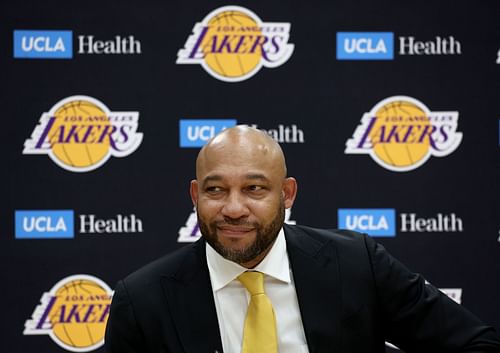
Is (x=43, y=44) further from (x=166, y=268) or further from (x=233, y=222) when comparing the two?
(x=233, y=222)

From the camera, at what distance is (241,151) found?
148 cm

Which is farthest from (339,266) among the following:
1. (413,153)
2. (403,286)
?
(413,153)

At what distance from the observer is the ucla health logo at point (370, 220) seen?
2908 mm

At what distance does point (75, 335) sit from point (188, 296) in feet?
5.01

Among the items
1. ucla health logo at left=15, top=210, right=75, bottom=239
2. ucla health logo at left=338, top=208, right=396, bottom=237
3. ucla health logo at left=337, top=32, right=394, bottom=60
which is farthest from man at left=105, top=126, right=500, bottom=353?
ucla health logo at left=337, top=32, right=394, bottom=60

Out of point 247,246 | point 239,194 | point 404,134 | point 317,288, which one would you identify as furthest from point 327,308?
point 404,134

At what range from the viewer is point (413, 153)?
2932mm

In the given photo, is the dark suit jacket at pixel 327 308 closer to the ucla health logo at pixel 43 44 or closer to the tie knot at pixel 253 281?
the tie knot at pixel 253 281

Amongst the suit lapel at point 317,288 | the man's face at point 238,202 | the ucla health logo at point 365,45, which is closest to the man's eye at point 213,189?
the man's face at point 238,202

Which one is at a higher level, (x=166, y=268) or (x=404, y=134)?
(x=404, y=134)

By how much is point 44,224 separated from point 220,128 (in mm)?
932

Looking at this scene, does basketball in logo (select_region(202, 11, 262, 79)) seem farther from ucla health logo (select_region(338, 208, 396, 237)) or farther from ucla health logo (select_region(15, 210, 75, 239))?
ucla health logo (select_region(15, 210, 75, 239))

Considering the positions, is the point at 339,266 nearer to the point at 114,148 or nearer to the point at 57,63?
the point at 114,148

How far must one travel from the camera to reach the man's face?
4.79ft
